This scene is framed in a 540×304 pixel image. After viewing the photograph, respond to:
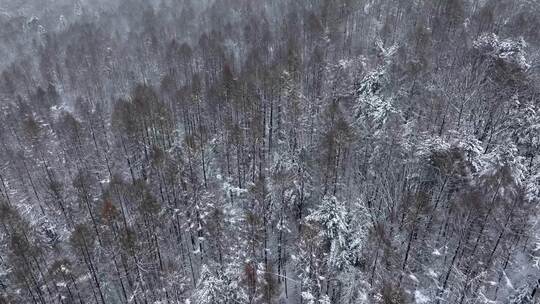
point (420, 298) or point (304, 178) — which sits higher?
point (304, 178)

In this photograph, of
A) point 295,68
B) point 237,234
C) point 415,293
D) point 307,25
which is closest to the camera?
point 415,293

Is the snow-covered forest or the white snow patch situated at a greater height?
the snow-covered forest

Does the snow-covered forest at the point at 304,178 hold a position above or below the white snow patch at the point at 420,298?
above

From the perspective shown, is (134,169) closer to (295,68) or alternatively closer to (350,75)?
(295,68)

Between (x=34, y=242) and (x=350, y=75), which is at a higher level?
(x=350, y=75)

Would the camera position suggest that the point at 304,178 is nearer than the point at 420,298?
No

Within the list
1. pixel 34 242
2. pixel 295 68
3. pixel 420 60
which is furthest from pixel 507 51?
pixel 34 242

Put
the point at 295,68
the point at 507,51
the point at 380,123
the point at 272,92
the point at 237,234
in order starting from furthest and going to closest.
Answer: the point at 295,68, the point at 272,92, the point at 507,51, the point at 380,123, the point at 237,234

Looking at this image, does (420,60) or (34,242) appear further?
(420,60)
